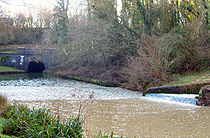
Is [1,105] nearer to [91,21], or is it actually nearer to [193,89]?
[193,89]

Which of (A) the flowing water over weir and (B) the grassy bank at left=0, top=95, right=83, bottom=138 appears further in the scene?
(A) the flowing water over weir

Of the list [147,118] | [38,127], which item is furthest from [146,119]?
[38,127]

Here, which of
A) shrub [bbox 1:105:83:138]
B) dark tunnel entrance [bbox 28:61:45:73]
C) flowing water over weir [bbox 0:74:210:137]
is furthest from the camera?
dark tunnel entrance [bbox 28:61:45:73]

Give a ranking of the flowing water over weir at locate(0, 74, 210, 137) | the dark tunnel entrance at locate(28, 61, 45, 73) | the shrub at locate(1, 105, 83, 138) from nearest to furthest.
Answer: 1. the shrub at locate(1, 105, 83, 138)
2. the flowing water over weir at locate(0, 74, 210, 137)
3. the dark tunnel entrance at locate(28, 61, 45, 73)

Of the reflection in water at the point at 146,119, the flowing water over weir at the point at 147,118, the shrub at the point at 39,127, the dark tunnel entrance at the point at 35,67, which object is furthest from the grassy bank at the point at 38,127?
the dark tunnel entrance at the point at 35,67

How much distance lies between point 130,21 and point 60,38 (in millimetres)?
14290

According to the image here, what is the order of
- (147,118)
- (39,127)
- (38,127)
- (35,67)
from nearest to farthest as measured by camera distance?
(39,127) < (38,127) < (147,118) < (35,67)

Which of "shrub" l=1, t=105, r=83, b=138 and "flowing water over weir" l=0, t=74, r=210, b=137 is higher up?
"shrub" l=1, t=105, r=83, b=138

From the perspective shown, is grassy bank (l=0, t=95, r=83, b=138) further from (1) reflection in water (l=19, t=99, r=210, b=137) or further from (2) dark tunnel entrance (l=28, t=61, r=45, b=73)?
(2) dark tunnel entrance (l=28, t=61, r=45, b=73)

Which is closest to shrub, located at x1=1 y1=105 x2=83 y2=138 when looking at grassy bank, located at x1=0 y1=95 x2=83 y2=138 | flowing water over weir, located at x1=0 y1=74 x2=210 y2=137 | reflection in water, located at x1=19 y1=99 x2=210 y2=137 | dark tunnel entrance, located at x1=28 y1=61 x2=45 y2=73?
grassy bank, located at x1=0 y1=95 x2=83 y2=138

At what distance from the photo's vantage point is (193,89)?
1384cm

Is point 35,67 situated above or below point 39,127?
above

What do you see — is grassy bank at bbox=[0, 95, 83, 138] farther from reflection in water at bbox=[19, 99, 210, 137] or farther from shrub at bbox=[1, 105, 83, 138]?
reflection in water at bbox=[19, 99, 210, 137]

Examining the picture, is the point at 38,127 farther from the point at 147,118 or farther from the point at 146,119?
the point at 147,118
